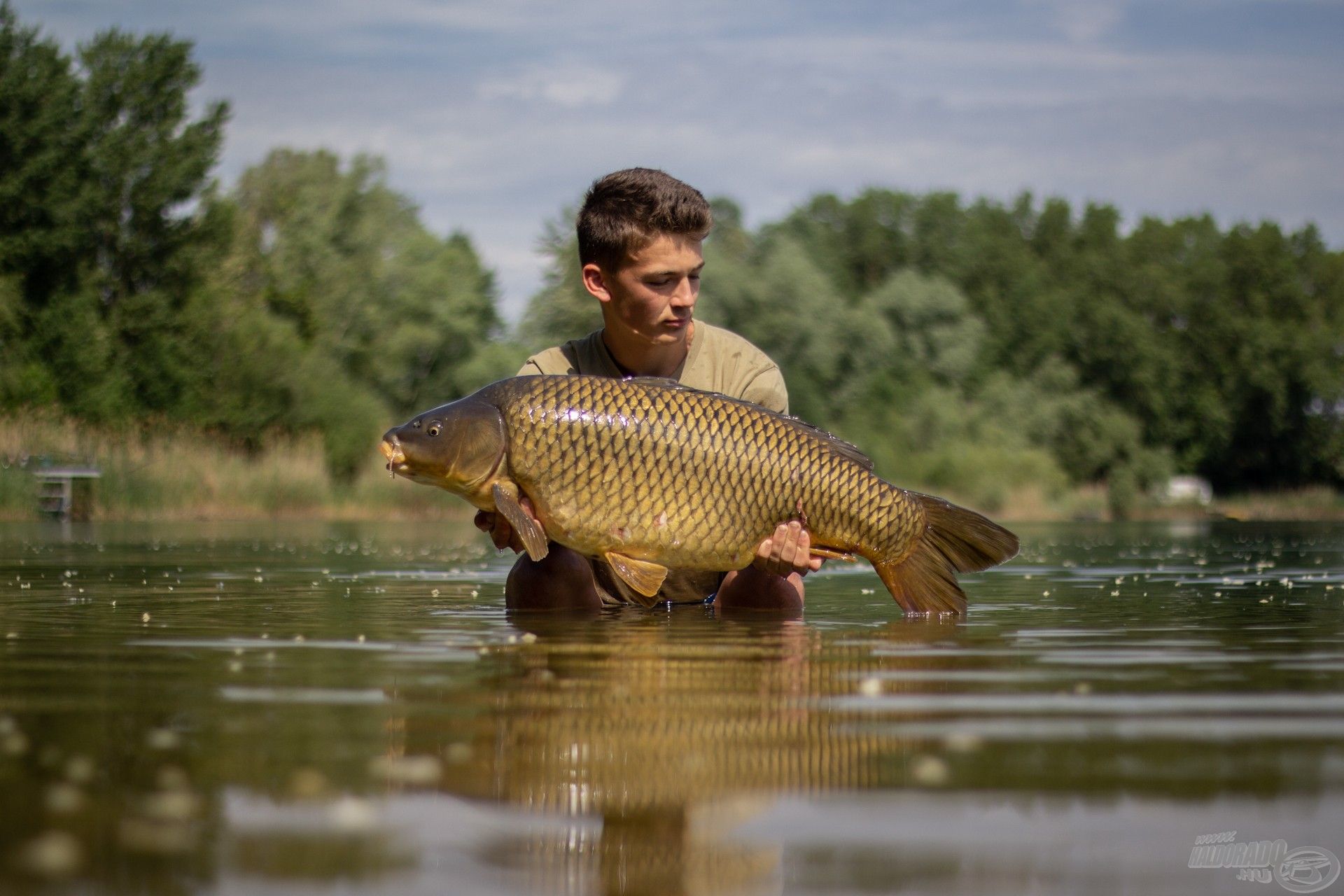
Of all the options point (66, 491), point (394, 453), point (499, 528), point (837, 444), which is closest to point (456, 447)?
point (394, 453)

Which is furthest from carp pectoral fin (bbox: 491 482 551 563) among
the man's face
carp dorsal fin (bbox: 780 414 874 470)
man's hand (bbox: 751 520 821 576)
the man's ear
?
the man's ear

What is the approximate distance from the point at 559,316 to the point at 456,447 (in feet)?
101

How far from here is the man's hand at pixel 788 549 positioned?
4137 mm

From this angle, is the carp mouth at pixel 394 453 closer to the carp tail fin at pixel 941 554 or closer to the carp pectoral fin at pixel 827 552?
the carp pectoral fin at pixel 827 552

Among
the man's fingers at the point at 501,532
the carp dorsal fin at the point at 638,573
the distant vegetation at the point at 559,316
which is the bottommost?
the carp dorsal fin at the point at 638,573

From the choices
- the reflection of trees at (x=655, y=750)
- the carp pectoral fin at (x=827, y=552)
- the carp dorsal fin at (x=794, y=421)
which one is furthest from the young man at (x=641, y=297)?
the reflection of trees at (x=655, y=750)

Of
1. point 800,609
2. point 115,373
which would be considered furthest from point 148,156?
point 800,609

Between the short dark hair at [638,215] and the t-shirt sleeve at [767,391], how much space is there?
0.54 m

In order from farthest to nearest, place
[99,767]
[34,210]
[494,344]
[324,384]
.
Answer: [494,344]
[324,384]
[34,210]
[99,767]

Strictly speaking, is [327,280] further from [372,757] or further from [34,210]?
[372,757]

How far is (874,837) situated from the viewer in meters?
1.72

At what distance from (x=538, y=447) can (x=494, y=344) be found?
1470 inches

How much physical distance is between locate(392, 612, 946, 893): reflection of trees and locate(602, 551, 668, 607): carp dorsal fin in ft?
2.12

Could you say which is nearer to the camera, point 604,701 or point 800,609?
point 604,701
